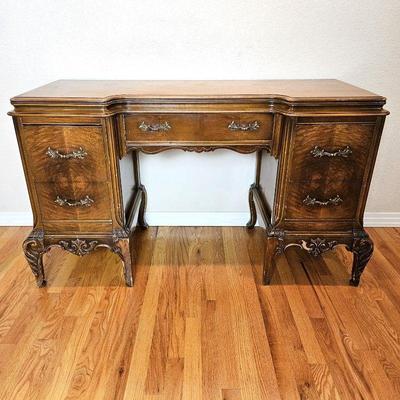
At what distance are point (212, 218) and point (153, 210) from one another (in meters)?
0.35

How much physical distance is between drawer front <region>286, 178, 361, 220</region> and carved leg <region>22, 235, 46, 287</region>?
3.49 ft

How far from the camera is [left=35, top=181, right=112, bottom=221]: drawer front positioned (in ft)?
4.55

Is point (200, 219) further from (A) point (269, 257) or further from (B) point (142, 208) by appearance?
(A) point (269, 257)

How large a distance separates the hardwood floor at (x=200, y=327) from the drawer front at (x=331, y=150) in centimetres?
56

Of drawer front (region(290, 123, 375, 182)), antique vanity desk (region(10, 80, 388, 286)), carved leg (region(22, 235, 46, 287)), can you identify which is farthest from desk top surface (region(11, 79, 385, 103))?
carved leg (region(22, 235, 46, 287))

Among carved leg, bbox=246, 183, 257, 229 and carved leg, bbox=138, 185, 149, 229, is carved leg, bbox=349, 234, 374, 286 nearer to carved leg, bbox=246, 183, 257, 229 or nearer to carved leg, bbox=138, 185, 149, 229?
carved leg, bbox=246, 183, 257, 229

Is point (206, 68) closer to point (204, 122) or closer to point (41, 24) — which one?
point (204, 122)

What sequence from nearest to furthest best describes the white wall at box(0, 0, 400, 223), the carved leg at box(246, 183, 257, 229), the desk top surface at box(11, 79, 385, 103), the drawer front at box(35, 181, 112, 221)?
1. the desk top surface at box(11, 79, 385, 103)
2. the drawer front at box(35, 181, 112, 221)
3. the white wall at box(0, 0, 400, 223)
4. the carved leg at box(246, 183, 257, 229)

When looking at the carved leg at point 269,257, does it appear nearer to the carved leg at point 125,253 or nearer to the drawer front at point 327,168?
the drawer front at point 327,168

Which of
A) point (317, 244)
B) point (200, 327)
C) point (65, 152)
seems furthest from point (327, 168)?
point (65, 152)

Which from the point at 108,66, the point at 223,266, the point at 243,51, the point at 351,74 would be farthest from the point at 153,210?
the point at 351,74

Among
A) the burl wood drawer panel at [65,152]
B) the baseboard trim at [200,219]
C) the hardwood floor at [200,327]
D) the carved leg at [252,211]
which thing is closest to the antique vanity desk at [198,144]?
the burl wood drawer panel at [65,152]

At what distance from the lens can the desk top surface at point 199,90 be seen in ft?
4.17

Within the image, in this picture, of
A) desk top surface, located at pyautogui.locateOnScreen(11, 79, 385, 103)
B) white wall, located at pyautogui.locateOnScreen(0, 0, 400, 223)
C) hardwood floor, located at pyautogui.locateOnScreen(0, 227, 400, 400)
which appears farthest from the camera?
white wall, located at pyautogui.locateOnScreen(0, 0, 400, 223)
